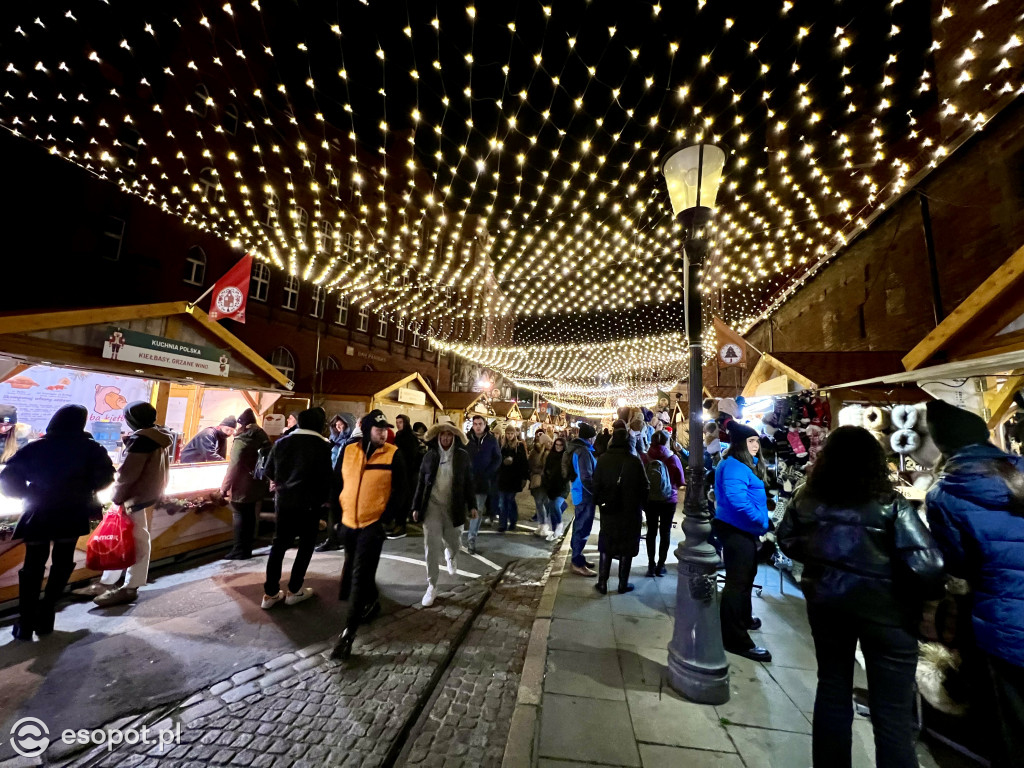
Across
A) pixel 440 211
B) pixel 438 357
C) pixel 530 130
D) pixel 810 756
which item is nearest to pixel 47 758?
→ pixel 810 756

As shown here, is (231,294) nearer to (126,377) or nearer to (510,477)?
(126,377)

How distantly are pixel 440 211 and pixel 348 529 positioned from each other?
629 centimetres

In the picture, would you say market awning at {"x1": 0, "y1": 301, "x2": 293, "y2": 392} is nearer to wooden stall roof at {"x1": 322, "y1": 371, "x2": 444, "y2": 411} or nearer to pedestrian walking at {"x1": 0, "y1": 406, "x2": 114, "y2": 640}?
pedestrian walking at {"x1": 0, "y1": 406, "x2": 114, "y2": 640}

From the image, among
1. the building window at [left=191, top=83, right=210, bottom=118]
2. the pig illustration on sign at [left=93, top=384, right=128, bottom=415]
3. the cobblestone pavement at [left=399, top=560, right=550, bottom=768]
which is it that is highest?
the building window at [left=191, top=83, right=210, bottom=118]

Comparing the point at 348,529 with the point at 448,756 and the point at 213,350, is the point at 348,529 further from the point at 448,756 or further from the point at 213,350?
the point at 213,350

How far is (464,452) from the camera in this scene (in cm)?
491

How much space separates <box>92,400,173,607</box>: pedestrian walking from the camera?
4.49m

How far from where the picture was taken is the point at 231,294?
7867 mm

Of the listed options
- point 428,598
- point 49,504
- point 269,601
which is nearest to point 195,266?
point 49,504

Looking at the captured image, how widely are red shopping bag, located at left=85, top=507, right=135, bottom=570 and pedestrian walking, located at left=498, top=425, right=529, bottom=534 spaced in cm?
542

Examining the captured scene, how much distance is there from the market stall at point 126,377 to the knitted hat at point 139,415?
1551 mm

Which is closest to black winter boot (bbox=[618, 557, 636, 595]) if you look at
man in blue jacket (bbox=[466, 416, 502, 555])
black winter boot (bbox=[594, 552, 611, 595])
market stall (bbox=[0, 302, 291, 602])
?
black winter boot (bbox=[594, 552, 611, 595])

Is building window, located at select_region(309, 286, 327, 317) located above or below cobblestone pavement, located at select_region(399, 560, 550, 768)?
above

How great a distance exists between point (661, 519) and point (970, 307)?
414 cm
